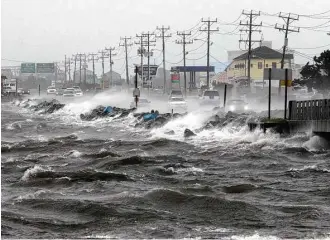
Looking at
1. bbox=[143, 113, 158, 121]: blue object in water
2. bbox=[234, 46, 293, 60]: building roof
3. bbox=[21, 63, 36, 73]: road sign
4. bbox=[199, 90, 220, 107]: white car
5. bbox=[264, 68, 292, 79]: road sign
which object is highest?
bbox=[234, 46, 293, 60]: building roof

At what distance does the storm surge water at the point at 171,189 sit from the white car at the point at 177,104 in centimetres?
2630

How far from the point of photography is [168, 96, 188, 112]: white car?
174ft

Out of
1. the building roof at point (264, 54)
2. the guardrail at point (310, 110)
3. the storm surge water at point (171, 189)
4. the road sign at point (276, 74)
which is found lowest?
the storm surge water at point (171, 189)

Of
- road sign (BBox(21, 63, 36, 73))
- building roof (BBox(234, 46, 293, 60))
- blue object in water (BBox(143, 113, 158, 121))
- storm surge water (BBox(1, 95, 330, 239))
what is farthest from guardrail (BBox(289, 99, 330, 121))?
road sign (BBox(21, 63, 36, 73))

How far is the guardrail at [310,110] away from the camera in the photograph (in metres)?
24.7

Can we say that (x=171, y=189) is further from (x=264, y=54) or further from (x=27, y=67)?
(x=27, y=67)

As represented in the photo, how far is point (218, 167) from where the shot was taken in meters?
18.4

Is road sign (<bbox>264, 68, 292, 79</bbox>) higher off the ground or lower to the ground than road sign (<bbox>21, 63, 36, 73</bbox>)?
lower

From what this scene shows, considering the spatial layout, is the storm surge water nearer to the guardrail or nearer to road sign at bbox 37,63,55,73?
the guardrail

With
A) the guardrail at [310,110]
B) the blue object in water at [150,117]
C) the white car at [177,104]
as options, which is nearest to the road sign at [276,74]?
the guardrail at [310,110]

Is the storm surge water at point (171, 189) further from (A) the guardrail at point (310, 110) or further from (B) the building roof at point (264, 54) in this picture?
(B) the building roof at point (264, 54)

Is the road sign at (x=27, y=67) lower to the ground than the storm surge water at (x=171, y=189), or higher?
higher

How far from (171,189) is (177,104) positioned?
3986cm

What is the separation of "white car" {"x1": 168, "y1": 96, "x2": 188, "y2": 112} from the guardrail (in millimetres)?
24635
